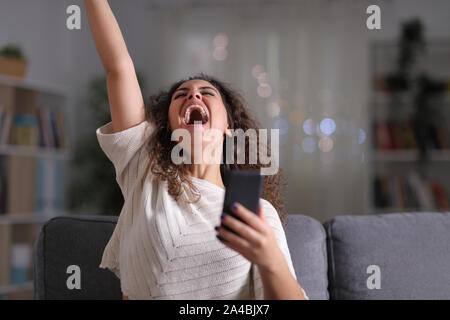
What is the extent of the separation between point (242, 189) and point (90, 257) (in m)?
0.69

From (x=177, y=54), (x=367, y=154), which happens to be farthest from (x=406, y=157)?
(x=177, y=54)

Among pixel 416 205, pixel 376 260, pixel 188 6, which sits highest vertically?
pixel 188 6

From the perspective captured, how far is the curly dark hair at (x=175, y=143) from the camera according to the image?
84 cm

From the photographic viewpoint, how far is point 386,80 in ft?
10.8

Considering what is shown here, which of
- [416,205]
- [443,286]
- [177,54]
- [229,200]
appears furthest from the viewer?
[177,54]

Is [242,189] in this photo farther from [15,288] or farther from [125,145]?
[15,288]

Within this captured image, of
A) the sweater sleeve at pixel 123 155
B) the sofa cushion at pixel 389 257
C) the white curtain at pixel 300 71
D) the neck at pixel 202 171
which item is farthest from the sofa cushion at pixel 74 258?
the white curtain at pixel 300 71

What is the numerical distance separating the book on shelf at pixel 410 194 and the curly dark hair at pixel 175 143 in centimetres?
235

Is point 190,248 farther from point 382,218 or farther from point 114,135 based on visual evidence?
point 382,218

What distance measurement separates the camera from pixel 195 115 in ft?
2.84

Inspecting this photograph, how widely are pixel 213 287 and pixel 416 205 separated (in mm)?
2810

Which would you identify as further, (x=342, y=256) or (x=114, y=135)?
(x=342, y=256)

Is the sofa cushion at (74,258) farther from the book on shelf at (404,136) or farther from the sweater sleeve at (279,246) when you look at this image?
the book on shelf at (404,136)

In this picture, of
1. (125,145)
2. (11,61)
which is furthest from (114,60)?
(11,61)
